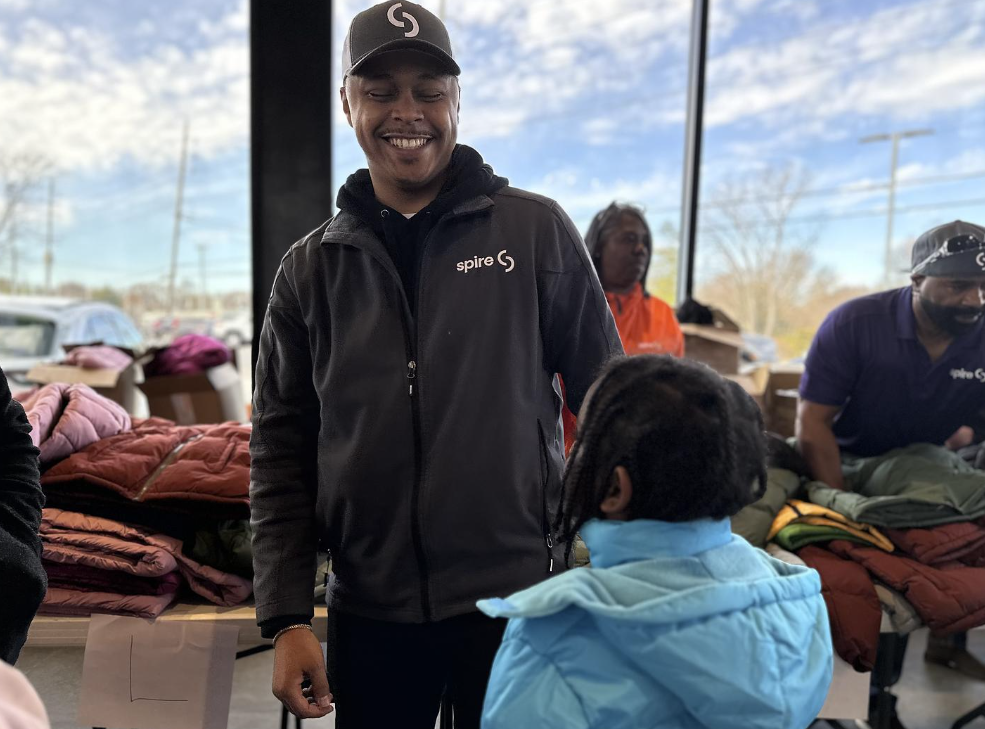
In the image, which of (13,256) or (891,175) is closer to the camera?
(13,256)

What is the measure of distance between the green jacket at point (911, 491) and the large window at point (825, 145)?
1816mm

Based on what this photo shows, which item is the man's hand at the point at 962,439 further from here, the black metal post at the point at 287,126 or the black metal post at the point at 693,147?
the black metal post at the point at 287,126

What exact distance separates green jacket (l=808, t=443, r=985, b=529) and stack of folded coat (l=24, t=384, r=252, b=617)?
4.73 ft

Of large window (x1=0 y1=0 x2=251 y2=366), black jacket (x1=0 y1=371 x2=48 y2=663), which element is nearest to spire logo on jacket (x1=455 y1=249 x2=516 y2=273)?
black jacket (x1=0 y1=371 x2=48 y2=663)

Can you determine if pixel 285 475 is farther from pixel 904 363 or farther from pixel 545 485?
pixel 904 363

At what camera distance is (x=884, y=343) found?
2029 millimetres

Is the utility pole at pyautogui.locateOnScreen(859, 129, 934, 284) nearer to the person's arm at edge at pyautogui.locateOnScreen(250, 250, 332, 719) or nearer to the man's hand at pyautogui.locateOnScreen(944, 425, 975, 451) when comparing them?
the man's hand at pyautogui.locateOnScreen(944, 425, 975, 451)

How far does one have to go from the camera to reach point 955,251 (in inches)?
76.5

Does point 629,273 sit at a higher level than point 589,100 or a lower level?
lower

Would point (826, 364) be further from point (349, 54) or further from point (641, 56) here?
point (641, 56)

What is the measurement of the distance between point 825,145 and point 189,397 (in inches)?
128

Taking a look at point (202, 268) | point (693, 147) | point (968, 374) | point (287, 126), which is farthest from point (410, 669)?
point (693, 147)

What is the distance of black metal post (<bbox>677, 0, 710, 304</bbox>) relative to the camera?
12.3 feet

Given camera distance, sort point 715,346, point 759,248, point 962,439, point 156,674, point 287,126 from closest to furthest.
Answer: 1. point 156,674
2. point 962,439
3. point 287,126
4. point 715,346
5. point 759,248
